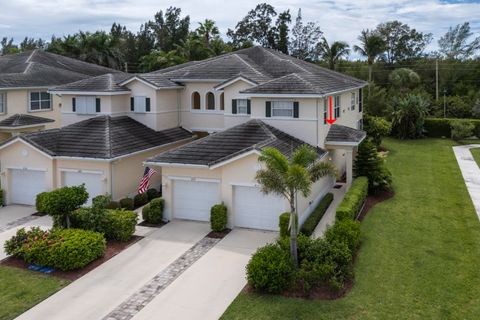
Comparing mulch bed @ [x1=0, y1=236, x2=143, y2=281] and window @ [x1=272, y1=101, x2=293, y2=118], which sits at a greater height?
window @ [x1=272, y1=101, x2=293, y2=118]

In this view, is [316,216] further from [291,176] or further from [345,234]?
[291,176]

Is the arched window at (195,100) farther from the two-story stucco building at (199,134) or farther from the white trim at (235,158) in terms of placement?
the white trim at (235,158)

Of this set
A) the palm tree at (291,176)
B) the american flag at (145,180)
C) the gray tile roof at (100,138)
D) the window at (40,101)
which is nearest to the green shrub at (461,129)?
the gray tile roof at (100,138)

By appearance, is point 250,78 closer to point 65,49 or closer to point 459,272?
point 459,272


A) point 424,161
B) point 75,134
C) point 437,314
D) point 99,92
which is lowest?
point 437,314

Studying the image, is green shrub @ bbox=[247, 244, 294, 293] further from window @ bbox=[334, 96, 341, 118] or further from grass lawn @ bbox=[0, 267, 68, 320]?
window @ bbox=[334, 96, 341, 118]

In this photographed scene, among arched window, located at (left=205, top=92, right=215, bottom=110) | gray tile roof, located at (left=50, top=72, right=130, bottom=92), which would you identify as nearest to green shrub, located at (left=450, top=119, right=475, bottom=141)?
arched window, located at (left=205, top=92, right=215, bottom=110)

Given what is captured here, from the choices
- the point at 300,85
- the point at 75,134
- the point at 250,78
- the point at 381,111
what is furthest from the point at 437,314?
the point at 381,111

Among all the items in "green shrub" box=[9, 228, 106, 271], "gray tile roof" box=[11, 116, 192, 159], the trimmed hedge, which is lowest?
"green shrub" box=[9, 228, 106, 271]
